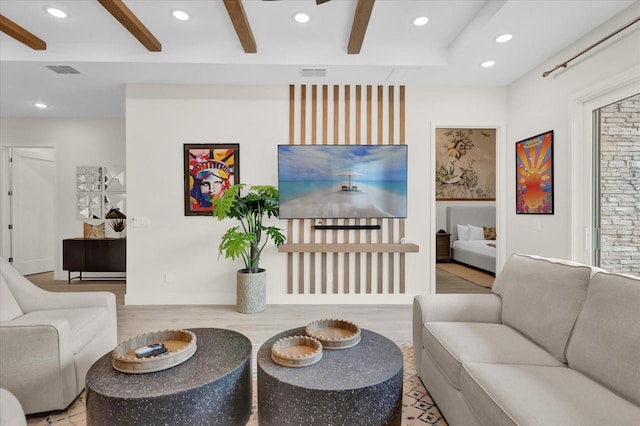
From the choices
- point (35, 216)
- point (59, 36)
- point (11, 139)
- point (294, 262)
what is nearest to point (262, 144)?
point (294, 262)

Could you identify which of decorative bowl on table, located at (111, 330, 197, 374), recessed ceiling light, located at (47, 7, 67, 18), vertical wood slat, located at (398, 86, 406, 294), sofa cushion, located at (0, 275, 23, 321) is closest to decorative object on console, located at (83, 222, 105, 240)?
sofa cushion, located at (0, 275, 23, 321)

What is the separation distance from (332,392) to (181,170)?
3452mm

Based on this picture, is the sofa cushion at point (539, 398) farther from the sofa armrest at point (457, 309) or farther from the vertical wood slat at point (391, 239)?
the vertical wood slat at point (391, 239)

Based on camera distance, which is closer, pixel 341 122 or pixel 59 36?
pixel 59 36

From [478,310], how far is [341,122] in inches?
106

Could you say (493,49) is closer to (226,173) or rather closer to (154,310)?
(226,173)

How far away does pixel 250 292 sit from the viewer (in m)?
3.62

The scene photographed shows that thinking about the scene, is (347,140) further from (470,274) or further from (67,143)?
(67,143)

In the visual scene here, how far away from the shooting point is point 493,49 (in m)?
3.10

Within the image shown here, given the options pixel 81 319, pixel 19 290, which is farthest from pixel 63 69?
pixel 81 319

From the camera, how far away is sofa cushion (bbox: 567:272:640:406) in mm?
1260

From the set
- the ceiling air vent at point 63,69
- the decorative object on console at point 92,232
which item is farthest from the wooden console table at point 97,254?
the ceiling air vent at point 63,69

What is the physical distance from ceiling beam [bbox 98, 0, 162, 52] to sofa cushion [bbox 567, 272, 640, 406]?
11.6 feet

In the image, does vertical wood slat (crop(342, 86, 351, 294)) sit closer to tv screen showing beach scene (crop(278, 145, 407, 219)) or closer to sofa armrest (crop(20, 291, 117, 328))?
tv screen showing beach scene (crop(278, 145, 407, 219))
